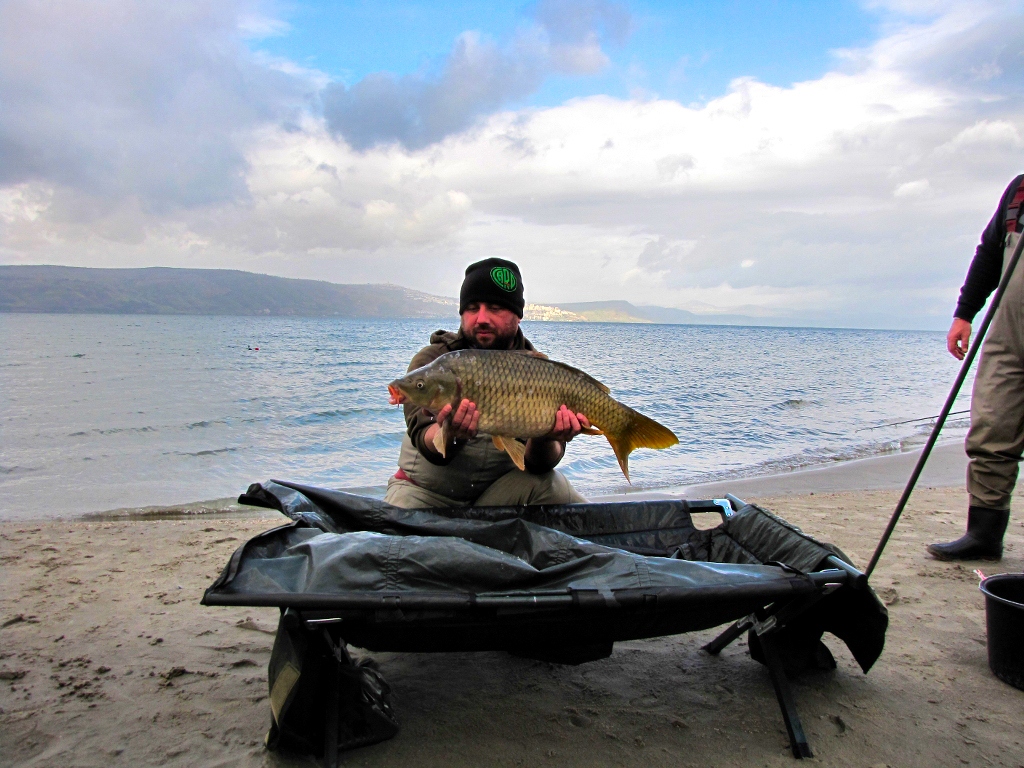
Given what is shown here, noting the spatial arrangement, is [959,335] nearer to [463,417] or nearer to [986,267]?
[986,267]

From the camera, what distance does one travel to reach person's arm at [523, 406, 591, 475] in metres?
3.08

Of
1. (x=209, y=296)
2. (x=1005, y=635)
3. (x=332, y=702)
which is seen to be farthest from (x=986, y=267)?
(x=209, y=296)

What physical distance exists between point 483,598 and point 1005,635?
7.19 ft

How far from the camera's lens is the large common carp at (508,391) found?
2943mm

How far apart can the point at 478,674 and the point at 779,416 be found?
1283 centimetres

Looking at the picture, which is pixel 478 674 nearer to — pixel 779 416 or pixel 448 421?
pixel 448 421

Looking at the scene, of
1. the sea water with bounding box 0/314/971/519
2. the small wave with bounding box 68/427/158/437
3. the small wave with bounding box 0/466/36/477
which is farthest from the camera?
the small wave with bounding box 68/427/158/437

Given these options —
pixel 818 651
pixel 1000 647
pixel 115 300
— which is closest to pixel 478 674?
pixel 818 651

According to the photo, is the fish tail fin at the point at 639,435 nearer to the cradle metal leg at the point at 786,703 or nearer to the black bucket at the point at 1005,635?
the cradle metal leg at the point at 786,703

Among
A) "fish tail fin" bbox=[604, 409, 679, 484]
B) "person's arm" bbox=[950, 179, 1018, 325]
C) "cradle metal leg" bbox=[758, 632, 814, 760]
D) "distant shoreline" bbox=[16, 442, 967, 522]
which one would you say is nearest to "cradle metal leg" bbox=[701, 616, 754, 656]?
"cradle metal leg" bbox=[758, 632, 814, 760]

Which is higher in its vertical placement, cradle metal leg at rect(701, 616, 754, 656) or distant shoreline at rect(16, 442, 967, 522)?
cradle metal leg at rect(701, 616, 754, 656)

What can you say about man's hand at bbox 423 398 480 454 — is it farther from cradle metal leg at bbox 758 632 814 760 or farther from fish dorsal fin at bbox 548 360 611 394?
cradle metal leg at bbox 758 632 814 760

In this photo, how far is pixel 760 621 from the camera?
254cm

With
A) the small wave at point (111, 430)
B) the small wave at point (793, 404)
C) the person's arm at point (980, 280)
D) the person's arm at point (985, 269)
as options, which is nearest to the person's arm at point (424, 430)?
the person's arm at point (980, 280)
